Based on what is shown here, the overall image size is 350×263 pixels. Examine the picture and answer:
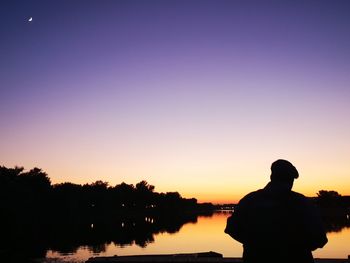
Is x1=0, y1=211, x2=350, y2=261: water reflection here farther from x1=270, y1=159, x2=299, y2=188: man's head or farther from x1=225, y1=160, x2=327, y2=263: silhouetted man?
x1=270, y1=159, x2=299, y2=188: man's head

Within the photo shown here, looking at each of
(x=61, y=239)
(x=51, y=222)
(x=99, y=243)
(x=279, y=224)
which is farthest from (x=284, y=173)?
(x=51, y=222)

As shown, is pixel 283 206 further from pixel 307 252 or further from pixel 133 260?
pixel 133 260

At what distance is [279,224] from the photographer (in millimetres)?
5406

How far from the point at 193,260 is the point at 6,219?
41.4m

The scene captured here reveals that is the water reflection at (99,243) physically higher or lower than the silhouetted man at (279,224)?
lower

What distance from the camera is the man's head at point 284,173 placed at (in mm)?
5664

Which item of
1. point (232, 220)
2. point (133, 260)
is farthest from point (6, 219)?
point (232, 220)

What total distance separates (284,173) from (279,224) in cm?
72

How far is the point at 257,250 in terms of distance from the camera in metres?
5.51

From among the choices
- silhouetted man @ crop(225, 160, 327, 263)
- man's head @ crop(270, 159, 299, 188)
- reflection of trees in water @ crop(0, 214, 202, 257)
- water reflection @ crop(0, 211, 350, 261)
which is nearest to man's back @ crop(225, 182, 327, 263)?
silhouetted man @ crop(225, 160, 327, 263)

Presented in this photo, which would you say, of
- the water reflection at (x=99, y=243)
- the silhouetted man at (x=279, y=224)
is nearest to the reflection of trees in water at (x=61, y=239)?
the water reflection at (x=99, y=243)

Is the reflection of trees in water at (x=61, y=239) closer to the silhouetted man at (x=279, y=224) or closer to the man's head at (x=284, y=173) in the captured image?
the silhouetted man at (x=279, y=224)

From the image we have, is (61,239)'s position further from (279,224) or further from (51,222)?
(279,224)

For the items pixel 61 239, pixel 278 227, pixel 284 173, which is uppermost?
pixel 284 173
